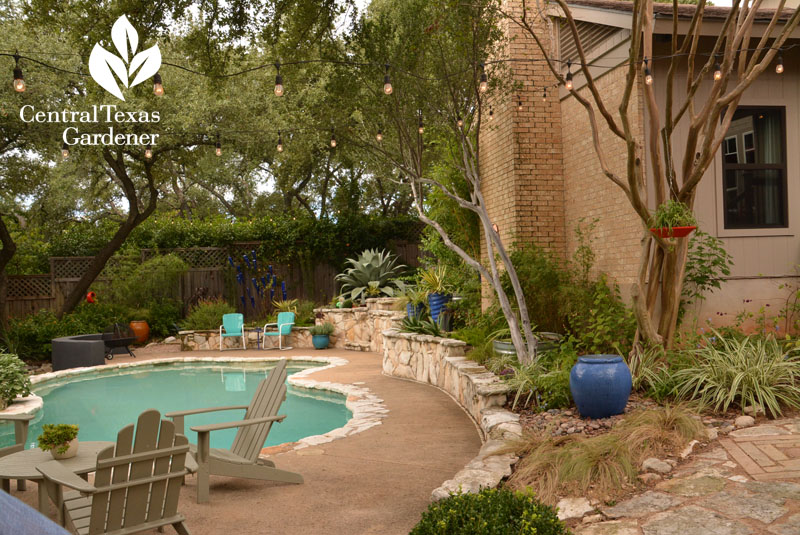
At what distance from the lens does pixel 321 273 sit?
55.0ft

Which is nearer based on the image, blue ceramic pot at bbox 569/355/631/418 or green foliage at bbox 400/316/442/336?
blue ceramic pot at bbox 569/355/631/418

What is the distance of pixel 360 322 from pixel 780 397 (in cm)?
966

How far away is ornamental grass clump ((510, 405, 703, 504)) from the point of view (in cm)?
388

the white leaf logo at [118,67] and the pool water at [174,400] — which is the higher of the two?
the white leaf logo at [118,67]

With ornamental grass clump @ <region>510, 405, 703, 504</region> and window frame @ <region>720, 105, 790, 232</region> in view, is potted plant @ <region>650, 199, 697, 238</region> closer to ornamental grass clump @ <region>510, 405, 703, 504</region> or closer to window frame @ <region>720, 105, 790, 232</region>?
ornamental grass clump @ <region>510, 405, 703, 504</region>

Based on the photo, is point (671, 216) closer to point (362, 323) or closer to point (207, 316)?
point (362, 323)

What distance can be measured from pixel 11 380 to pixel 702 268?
8556 millimetres

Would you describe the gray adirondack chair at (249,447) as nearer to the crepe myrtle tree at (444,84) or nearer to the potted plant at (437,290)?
the crepe myrtle tree at (444,84)

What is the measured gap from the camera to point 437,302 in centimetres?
1058

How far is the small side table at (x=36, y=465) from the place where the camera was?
12.8 feet

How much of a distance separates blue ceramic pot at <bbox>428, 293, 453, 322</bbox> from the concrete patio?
3.19 m

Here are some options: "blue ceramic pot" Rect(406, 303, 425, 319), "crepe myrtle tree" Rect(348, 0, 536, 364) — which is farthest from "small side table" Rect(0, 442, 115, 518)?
"blue ceramic pot" Rect(406, 303, 425, 319)

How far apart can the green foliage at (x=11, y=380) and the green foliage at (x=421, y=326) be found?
5.48 m

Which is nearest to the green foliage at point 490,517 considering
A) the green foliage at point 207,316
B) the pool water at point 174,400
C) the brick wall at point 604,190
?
the pool water at point 174,400
